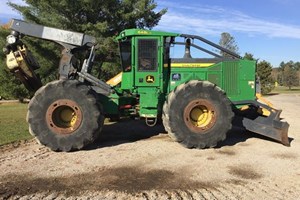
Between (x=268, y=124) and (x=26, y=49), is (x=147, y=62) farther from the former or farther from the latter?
(x=268, y=124)

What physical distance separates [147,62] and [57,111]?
8.36ft

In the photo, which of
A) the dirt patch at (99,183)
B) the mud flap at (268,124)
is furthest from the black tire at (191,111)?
the dirt patch at (99,183)

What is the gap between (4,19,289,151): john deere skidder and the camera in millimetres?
8453

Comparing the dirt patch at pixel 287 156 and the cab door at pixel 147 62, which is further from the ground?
the cab door at pixel 147 62

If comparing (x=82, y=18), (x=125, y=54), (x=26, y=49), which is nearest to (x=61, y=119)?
(x=26, y=49)

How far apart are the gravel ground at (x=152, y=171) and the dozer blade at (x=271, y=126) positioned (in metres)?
0.23

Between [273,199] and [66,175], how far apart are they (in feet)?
11.6

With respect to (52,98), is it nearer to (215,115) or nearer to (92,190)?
(92,190)

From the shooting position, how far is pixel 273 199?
536cm

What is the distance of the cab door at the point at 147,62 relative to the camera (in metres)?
9.25

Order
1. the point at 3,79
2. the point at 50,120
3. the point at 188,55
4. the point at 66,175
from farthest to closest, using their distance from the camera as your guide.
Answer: the point at 3,79, the point at 188,55, the point at 50,120, the point at 66,175

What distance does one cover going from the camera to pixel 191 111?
8945 mm

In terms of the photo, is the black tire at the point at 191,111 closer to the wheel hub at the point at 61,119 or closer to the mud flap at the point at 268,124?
the mud flap at the point at 268,124

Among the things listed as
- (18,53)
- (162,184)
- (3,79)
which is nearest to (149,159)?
(162,184)
